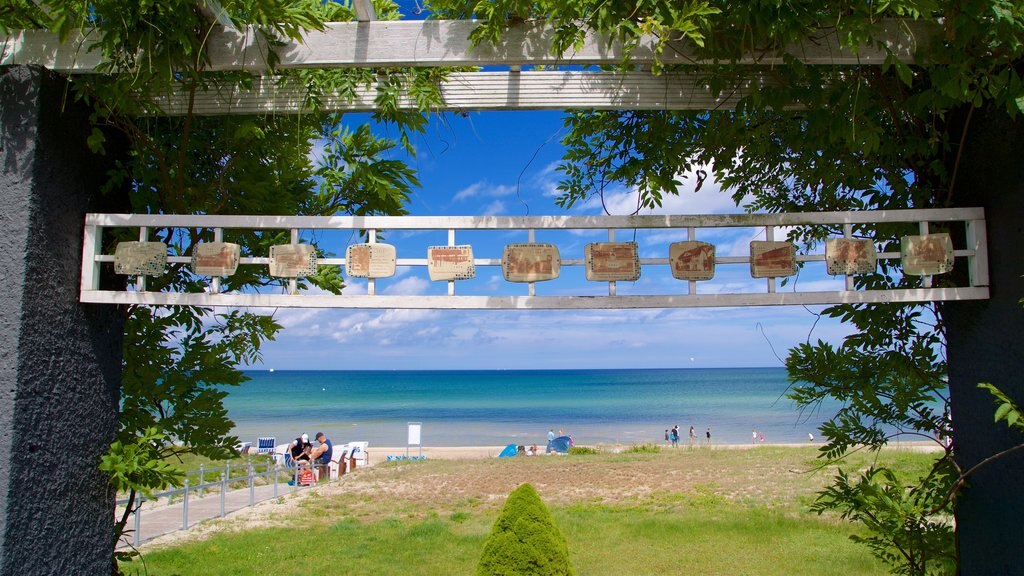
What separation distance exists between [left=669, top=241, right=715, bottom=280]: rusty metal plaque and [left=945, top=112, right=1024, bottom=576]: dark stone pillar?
3.51 feet

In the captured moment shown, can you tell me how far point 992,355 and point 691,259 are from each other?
3.93 feet

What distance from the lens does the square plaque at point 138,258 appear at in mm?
2600

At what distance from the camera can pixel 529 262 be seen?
8.46ft

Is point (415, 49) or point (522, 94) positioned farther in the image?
point (522, 94)

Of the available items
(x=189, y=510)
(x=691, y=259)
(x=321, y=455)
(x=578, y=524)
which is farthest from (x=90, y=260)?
(x=321, y=455)

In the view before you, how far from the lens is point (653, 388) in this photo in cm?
5769

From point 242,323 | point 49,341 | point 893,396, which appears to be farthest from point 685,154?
point 49,341

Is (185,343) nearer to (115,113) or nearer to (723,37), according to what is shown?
(115,113)

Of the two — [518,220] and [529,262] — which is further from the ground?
[518,220]

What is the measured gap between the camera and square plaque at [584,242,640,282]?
2.56 metres

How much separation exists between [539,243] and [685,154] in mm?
1394

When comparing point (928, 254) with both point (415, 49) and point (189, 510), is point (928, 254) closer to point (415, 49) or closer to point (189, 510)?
point (415, 49)

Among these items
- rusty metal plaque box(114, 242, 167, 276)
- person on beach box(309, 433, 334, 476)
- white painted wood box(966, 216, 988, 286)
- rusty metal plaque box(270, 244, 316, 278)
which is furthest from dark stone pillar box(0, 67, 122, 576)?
person on beach box(309, 433, 334, 476)

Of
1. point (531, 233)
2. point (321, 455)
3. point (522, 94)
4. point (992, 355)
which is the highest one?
point (522, 94)
